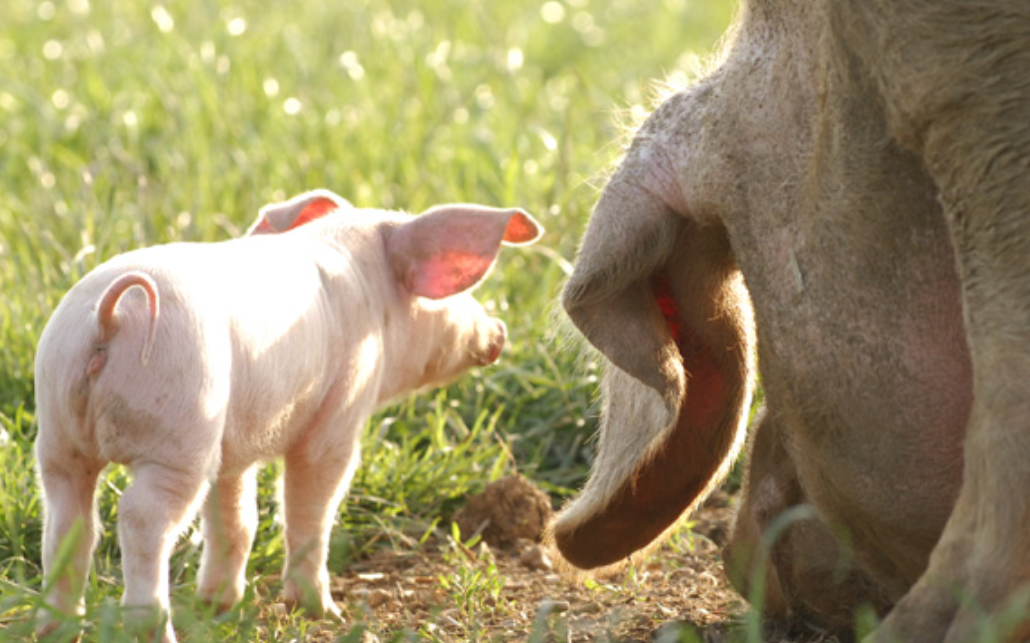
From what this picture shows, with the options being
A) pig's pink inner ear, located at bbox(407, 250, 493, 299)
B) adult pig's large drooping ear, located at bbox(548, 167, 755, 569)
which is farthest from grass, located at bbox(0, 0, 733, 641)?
adult pig's large drooping ear, located at bbox(548, 167, 755, 569)

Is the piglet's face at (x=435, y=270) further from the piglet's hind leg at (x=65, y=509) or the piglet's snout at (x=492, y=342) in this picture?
the piglet's hind leg at (x=65, y=509)

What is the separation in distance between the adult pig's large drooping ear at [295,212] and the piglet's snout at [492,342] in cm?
45

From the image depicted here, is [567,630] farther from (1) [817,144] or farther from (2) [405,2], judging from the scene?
(2) [405,2]

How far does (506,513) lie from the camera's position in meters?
4.54

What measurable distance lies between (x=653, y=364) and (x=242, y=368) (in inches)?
29.7

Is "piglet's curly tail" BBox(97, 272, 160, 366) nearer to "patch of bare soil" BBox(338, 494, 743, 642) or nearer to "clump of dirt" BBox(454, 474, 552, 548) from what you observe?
"patch of bare soil" BBox(338, 494, 743, 642)

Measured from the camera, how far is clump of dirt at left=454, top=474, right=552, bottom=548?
4.52 m

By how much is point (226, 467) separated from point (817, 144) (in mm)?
1283

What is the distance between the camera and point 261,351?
141 inches

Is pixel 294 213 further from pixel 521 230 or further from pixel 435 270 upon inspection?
pixel 521 230

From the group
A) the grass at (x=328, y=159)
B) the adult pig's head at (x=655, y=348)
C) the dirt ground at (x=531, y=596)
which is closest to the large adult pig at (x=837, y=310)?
the adult pig's head at (x=655, y=348)

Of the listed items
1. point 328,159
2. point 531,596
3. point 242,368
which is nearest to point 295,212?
point 242,368

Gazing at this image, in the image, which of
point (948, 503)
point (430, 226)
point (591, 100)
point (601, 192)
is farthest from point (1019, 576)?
point (591, 100)

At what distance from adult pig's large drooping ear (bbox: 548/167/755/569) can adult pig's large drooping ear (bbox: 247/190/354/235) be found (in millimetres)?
938
